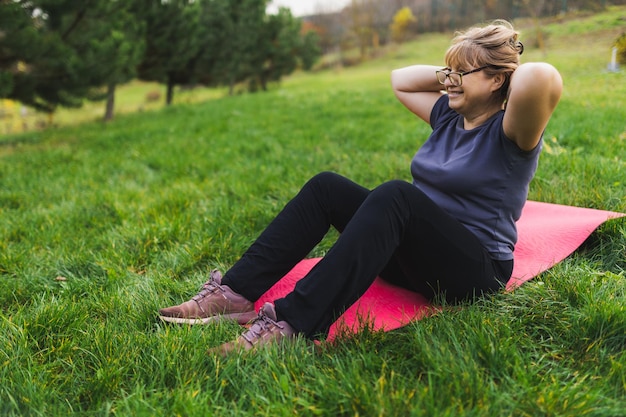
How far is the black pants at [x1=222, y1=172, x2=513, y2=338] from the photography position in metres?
1.59

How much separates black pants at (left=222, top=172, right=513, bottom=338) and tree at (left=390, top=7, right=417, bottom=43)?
13167 millimetres

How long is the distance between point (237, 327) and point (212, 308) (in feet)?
0.48

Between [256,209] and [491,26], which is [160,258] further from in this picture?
[491,26]

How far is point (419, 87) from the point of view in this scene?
2.42 meters

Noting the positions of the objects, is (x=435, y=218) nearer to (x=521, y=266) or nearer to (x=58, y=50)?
(x=521, y=266)

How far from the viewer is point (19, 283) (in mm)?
2334

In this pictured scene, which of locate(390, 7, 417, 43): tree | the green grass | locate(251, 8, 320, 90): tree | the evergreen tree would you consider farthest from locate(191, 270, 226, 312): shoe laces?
locate(251, 8, 320, 90): tree

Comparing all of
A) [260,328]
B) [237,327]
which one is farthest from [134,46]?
[260,328]

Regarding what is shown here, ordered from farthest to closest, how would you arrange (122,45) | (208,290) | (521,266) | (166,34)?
(166,34), (122,45), (521,266), (208,290)

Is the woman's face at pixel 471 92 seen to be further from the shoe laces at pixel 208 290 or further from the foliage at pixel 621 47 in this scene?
the foliage at pixel 621 47

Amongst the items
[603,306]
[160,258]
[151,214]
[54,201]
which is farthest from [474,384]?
[54,201]

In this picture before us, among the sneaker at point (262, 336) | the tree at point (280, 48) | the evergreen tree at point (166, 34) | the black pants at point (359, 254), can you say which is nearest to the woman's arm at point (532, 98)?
the black pants at point (359, 254)

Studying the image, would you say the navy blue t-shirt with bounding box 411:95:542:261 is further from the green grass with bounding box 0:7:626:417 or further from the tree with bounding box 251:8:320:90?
the tree with bounding box 251:8:320:90

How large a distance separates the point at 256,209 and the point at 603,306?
214 cm
